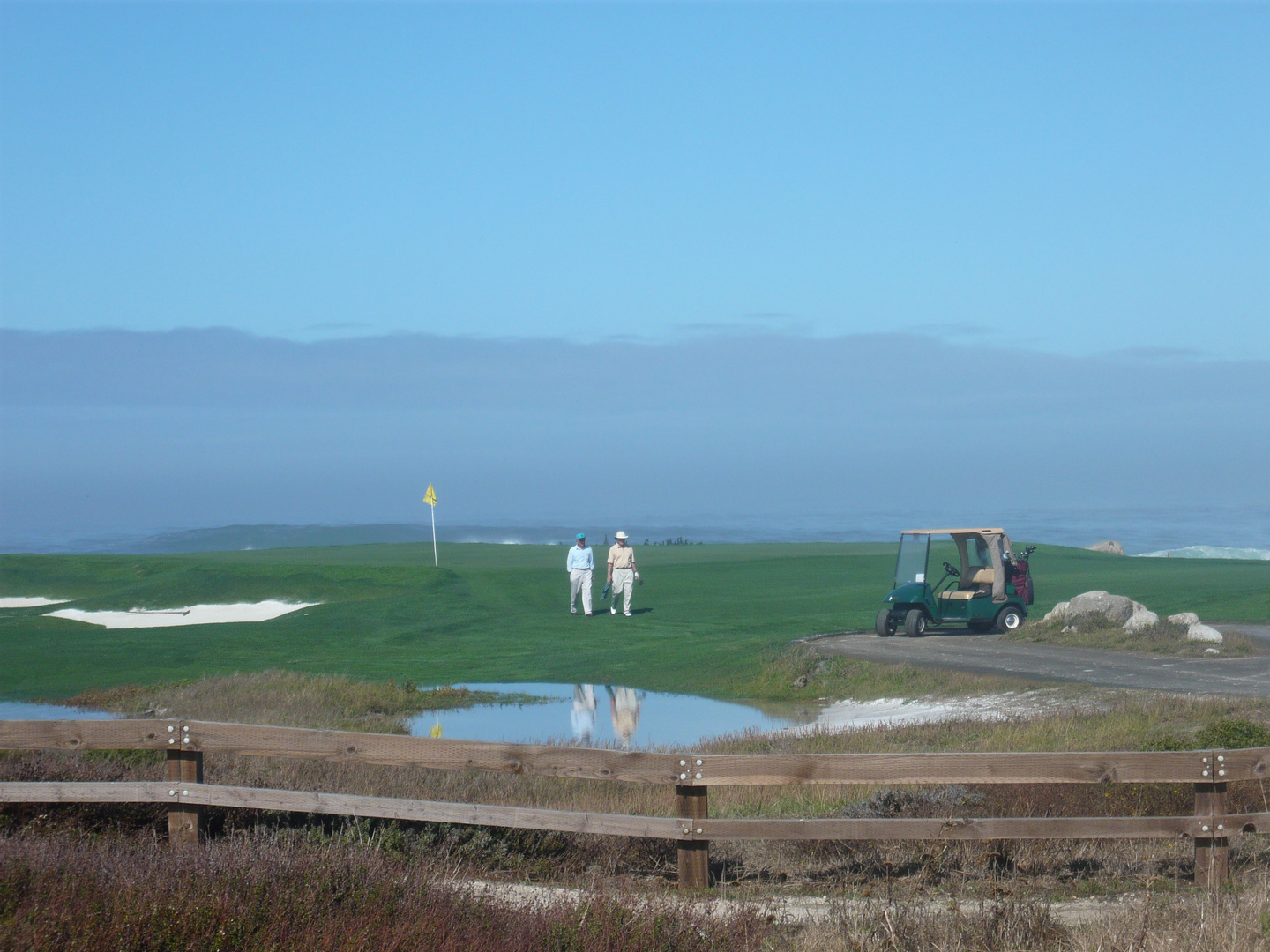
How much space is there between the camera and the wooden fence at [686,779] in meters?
6.44

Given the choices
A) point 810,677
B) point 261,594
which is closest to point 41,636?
point 261,594

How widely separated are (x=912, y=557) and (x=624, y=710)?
754cm

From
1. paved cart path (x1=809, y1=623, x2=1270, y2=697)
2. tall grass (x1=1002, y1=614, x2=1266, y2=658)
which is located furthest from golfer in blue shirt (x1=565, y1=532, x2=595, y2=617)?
tall grass (x1=1002, y1=614, x2=1266, y2=658)

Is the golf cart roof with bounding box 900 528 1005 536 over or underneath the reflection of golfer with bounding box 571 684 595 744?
over

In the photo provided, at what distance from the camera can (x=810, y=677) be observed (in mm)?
20469

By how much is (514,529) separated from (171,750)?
109278 millimetres

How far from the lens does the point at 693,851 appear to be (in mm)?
6500

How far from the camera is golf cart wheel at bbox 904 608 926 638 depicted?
23.5m

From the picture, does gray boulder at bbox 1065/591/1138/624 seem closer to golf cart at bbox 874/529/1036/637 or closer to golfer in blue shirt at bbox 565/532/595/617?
golf cart at bbox 874/529/1036/637

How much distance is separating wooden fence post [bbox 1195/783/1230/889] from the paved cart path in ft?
32.6

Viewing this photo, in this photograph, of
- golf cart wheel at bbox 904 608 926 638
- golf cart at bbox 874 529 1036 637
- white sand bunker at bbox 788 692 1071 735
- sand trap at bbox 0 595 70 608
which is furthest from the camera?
sand trap at bbox 0 595 70 608

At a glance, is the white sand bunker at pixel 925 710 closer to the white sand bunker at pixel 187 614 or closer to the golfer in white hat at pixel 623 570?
the golfer in white hat at pixel 623 570

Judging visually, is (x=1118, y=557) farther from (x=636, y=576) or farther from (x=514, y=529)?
(x=514, y=529)

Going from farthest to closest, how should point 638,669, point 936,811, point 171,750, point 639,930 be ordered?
point 638,669, point 936,811, point 171,750, point 639,930
